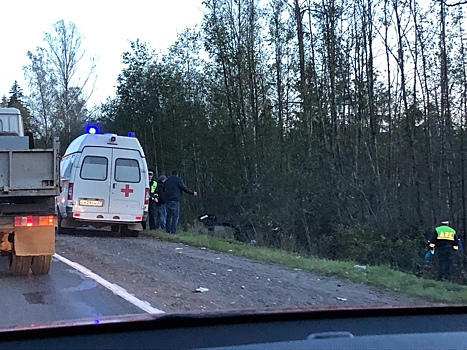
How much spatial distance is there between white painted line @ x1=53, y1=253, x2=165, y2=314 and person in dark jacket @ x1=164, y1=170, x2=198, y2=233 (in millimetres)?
6899

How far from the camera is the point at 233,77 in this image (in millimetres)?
31781

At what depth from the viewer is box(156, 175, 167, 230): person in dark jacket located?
19375 millimetres

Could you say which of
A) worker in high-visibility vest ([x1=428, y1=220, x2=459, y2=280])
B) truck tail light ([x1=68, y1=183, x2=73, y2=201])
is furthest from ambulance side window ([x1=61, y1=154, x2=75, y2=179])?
worker in high-visibility vest ([x1=428, y1=220, x2=459, y2=280])

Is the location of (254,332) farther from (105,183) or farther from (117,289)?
(105,183)

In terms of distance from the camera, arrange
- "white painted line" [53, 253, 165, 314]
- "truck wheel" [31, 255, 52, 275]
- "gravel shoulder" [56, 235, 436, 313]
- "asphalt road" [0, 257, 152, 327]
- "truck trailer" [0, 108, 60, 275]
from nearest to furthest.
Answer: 1. "asphalt road" [0, 257, 152, 327]
2. "white painted line" [53, 253, 165, 314]
3. "gravel shoulder" [56, 235, 436, 313]
4. "truck trailer" [0, 108, 60, 275]
5. "truck wheel" [31, 255, 52, 275]

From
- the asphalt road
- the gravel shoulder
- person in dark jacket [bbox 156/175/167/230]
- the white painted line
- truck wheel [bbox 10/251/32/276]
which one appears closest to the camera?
the asphalt road

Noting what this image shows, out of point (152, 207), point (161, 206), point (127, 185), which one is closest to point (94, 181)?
point (127, 185)

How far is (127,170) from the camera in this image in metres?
17.0

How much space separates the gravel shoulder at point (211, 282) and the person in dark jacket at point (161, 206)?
518 centimetres

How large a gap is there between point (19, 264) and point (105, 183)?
272 inches

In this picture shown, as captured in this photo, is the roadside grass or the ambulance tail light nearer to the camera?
the roadside grass

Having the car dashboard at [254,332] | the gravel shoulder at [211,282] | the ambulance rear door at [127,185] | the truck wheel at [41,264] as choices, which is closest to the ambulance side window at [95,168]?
the ambulance rear door at [127,185]

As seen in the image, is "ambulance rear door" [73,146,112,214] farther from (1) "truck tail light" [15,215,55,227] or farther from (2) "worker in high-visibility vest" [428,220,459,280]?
(2) "worker in high-visibility vest" [428,220,459,280]

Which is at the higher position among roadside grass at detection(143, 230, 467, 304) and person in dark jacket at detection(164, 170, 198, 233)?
person in dark jacket at detection(164, 170, 198, 233)
